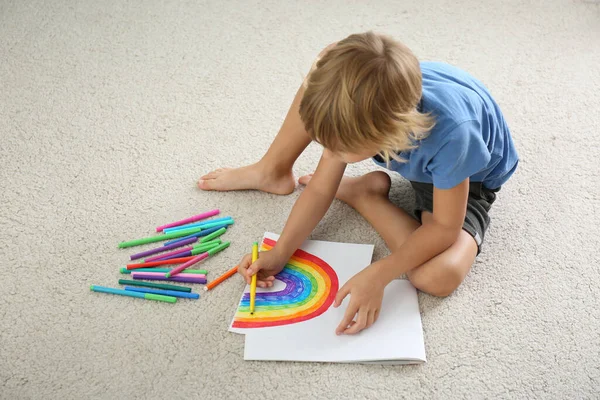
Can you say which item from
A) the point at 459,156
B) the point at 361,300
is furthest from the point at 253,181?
the point at 459,156

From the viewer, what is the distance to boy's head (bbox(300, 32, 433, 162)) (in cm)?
81

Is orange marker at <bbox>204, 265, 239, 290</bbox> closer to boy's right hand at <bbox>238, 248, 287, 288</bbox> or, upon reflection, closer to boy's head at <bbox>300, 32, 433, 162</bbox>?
boy's right hand at <bbox>238, 248, 287, 288</bbox>

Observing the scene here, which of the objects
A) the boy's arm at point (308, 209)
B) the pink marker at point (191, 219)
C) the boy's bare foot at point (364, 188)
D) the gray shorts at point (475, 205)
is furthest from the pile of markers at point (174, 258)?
the gray shorts at point (475, 205)

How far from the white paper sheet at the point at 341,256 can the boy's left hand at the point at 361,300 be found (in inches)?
2.8

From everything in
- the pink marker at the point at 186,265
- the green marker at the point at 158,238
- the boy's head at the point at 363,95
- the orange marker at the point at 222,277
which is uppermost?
the boy's head at the point at 363,95

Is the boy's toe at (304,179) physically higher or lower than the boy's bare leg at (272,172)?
lower

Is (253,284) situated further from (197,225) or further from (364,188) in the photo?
(364,188)

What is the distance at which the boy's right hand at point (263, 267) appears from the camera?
3.65 feet

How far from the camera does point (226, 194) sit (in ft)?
4.27

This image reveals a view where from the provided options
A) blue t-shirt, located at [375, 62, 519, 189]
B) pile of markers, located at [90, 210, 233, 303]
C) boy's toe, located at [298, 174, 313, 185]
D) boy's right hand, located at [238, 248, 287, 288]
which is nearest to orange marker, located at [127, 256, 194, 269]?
pile of markers, located at [90, 210, 233, 303]

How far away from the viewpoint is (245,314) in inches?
42.3

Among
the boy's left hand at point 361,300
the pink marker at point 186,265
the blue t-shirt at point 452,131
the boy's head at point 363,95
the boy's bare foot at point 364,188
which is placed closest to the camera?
the boy's head at point 363,95

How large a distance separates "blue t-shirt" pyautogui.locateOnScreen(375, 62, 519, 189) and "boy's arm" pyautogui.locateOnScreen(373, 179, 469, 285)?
56mm

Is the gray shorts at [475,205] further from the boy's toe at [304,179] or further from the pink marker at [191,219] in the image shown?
the pink marker at [191,219]
